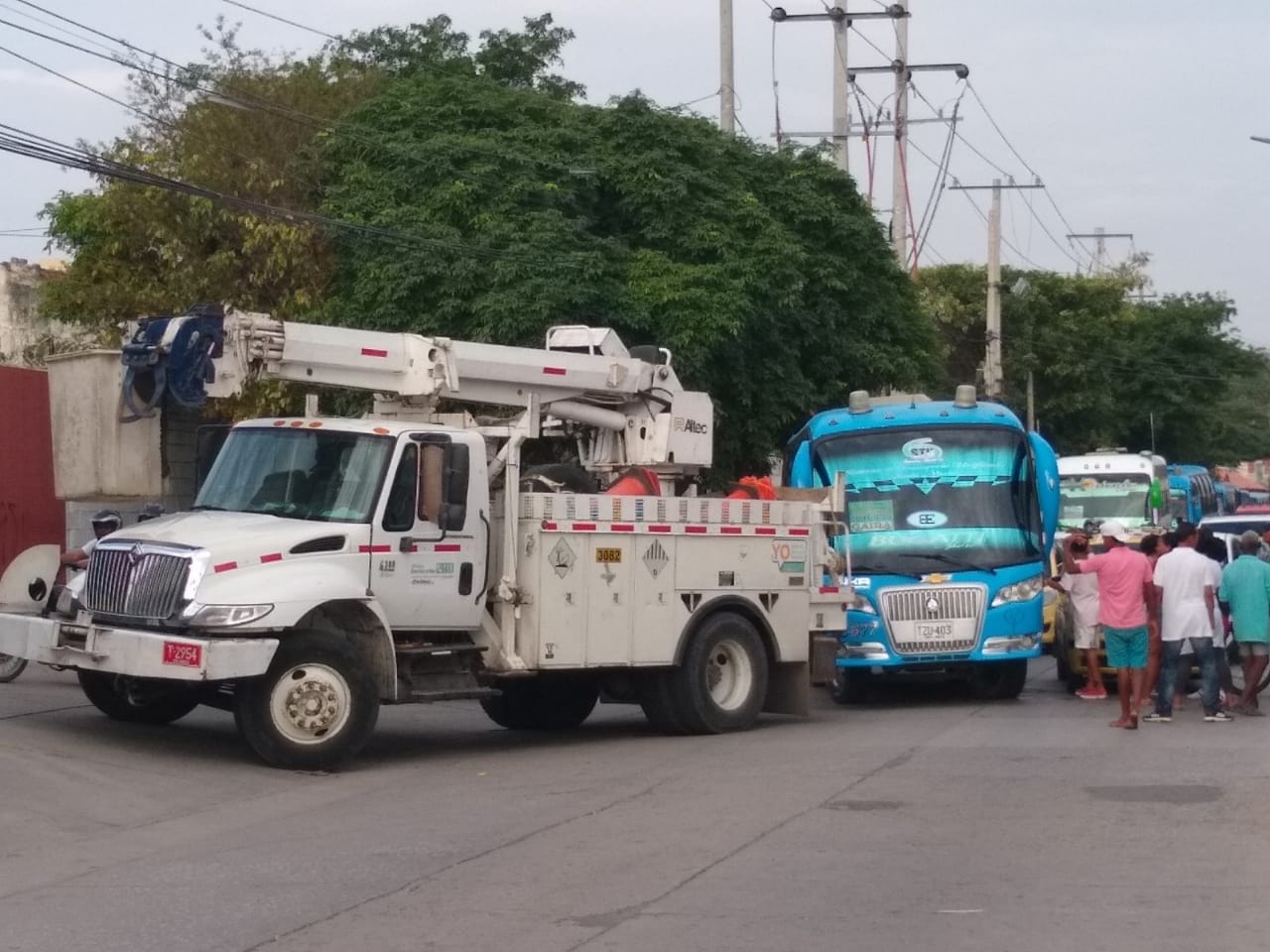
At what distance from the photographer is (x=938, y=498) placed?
19500mm

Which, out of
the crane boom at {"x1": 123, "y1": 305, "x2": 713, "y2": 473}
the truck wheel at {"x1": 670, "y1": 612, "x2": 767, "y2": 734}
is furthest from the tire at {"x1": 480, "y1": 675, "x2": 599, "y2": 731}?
the crane boom at {"x1": 123, "y1": 305, "x2": 713, "y2": 473}

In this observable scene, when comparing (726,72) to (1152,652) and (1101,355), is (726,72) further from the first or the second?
(1101,355)

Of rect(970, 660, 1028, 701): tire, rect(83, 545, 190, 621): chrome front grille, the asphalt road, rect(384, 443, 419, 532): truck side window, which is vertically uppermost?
rect(384, 443, 419, 532): truck side window

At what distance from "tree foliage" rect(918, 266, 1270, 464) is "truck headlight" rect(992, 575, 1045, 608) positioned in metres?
37.7

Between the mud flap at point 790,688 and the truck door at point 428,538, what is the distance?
391cm

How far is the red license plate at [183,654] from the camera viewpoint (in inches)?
473

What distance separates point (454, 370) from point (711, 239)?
1385cm

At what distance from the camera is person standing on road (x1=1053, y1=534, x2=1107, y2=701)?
19.1 metres

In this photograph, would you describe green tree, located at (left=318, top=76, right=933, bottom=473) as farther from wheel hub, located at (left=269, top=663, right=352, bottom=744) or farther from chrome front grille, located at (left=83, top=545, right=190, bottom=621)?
wheel hub, located at (left=269, top=663, right=352, bottom=744)

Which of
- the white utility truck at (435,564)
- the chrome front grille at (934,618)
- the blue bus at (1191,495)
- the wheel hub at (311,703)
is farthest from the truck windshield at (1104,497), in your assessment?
the wheel hub at (311,703)

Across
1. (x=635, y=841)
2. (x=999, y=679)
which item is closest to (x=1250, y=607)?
(x=999, y=679)

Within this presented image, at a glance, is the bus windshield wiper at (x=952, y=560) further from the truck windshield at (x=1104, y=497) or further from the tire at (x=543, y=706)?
the truck windshield at (x=1104, y=497)

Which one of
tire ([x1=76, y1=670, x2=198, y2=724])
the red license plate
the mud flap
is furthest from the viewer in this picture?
the mud flap

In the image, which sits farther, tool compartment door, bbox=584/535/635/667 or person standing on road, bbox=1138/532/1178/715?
person standing on road, bbox=1138/532/1178/715
